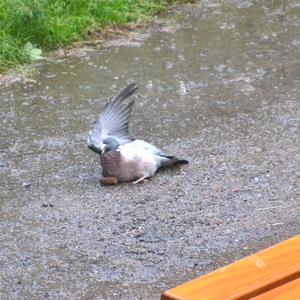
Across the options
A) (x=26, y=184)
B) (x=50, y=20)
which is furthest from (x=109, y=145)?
(x=50, y=20)

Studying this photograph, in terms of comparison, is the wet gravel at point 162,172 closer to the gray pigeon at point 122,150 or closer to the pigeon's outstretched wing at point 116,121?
the gray pigeon at point 122,150

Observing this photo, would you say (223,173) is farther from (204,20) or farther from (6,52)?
(204,20)

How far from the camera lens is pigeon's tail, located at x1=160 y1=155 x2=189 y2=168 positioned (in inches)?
173

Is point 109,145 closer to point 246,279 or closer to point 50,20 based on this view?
point 50,20

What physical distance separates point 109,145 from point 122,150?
2.6 inches

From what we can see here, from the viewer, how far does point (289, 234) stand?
12.4 ft

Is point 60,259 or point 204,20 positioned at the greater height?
point 60,259

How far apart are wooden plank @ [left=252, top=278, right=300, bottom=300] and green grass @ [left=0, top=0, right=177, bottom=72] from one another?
3.95 meters

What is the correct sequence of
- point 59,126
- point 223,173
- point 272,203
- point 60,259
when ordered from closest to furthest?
point 60,259 → point 272,203 → point 223,173 → point 59,126

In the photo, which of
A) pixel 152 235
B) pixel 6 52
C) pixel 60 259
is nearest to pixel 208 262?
pixel 152 235

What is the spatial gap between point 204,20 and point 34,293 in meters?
3.75

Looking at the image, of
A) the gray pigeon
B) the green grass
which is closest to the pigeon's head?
the gray pigeon

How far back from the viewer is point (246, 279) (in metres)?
2.10

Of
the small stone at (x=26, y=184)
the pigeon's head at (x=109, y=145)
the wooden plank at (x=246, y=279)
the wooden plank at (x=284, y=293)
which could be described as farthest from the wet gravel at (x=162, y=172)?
the wooden plank at (x=284, y=293)
